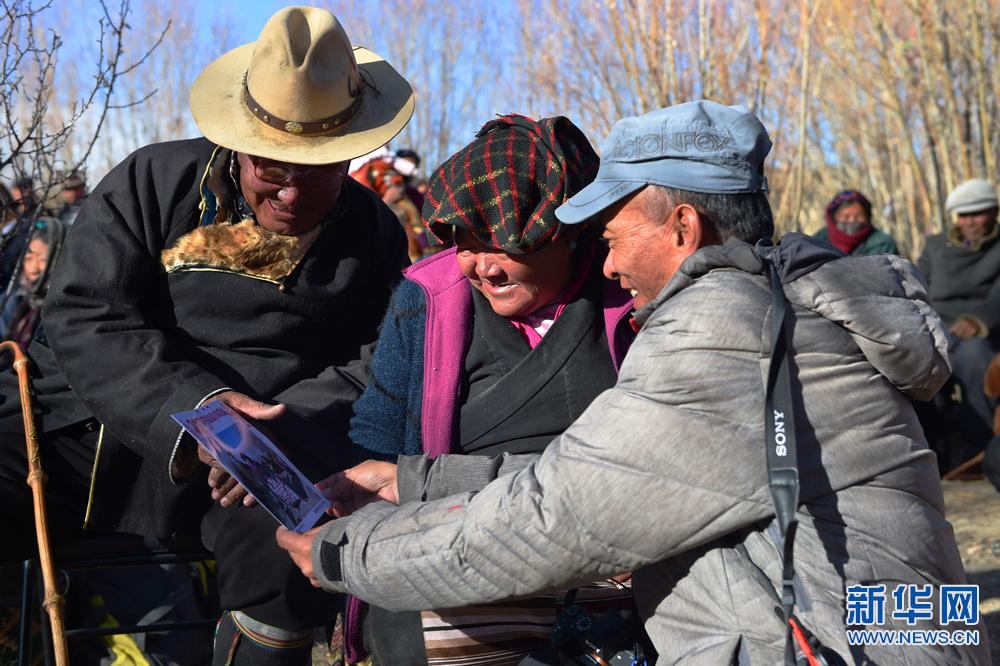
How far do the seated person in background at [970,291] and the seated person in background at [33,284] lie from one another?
5894 millimetres

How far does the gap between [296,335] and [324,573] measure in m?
1.14

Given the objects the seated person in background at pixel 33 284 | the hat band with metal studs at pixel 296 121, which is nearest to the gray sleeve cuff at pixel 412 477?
the hat band with metal studs at pixel 296 121

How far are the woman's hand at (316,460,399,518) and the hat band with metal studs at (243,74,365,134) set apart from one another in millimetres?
1026

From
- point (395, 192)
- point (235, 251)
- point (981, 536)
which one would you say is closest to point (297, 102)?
point (235, 251)

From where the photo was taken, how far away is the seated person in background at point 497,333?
2529mm

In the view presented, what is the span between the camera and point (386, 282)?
133 inches

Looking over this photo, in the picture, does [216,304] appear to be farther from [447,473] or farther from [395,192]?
[395,192]

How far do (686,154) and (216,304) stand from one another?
1.60 meters

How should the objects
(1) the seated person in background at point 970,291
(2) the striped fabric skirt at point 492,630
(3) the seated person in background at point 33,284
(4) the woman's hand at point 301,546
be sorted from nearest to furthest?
(4) the woman's hand at point 301,546, (2) the striped fabric skirt at point 492,630, (3) the seated person in background at point 33,284, (1) the seated person in background at point 970,291

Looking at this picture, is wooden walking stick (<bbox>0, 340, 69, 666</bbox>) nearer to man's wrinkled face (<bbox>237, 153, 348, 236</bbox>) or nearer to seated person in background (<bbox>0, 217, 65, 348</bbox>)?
man's wrinkled face (<bbox>237, 153, 348, 236</bbox>)

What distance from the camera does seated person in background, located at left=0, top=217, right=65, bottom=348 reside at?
5.05 metres

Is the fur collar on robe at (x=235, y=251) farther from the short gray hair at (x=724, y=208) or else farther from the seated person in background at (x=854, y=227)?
the seated person in background at (x=854, y=227)

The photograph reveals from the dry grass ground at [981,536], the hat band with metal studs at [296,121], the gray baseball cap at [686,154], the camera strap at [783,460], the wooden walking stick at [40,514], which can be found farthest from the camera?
the dry grass ground at [981,536]

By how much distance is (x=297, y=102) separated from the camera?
302 centimetres
